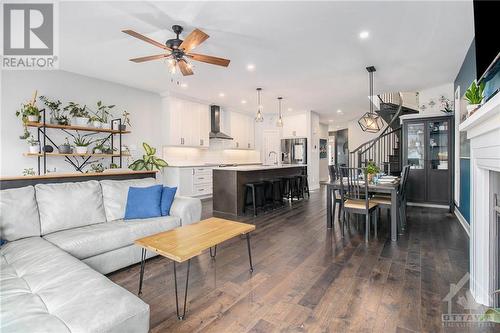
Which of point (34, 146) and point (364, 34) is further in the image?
point (34, 146)

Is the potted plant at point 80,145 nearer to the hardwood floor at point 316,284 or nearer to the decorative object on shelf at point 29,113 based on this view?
the decorative object on shelf at point 29,113

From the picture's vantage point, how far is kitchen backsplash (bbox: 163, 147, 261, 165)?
6927 mm

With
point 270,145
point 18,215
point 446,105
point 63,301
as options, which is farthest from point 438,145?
point 18,215

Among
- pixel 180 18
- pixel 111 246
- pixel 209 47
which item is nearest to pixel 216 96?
pixel 209 47

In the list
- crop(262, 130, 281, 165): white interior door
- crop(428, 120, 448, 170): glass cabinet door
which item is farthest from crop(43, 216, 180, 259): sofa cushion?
crop(262, 130, 281, 165): white interior door

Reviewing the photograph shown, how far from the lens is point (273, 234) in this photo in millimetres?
3713

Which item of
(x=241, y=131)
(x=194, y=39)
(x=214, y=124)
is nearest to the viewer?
(x=194, y=39)

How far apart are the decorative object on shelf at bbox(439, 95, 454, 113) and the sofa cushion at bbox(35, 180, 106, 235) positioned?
21.4 ft

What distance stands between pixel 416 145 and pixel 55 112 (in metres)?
7.42

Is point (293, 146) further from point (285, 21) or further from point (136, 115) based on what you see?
point (285, 21)

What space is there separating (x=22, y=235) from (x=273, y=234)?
286 centimetres

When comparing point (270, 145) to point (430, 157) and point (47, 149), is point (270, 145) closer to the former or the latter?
point (430, 157)

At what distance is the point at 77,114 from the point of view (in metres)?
4.74

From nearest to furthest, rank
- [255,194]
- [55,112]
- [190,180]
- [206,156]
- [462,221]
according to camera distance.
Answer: [462,221] < [55,112] < [255,194] < [190,180] < [206,156]
